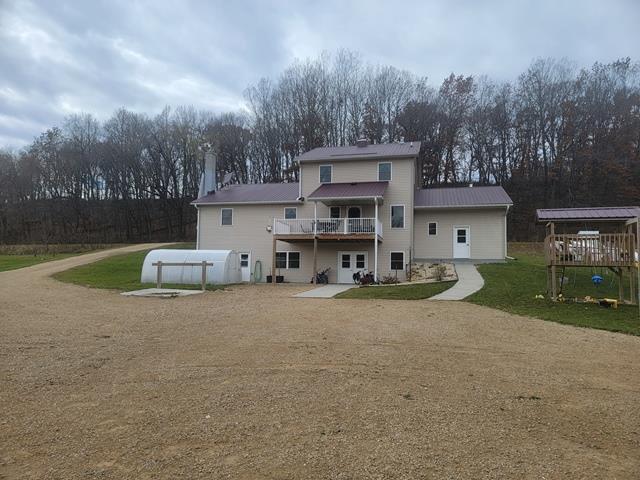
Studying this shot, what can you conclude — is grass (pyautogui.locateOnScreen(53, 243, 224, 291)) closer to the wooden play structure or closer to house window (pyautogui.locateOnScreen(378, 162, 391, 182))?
house window (pyautogui.locateOnScreen(378, 162, 391, 182))

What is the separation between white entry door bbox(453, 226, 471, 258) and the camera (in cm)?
2377

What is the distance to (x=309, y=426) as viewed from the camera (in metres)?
4.15

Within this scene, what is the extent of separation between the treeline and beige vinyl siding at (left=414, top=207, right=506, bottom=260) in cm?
1299

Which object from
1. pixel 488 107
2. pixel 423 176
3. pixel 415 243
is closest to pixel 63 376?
pixel 415 243

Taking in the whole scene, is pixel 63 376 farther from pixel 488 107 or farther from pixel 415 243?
pixel 488 107

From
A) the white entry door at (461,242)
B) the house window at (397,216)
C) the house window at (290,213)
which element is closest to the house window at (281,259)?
the house window at (290,213)

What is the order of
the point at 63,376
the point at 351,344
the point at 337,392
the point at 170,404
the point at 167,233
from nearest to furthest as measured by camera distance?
1. the point at 170,404
2. the point at 337,392
3. the point at 63,376
4. the point at 351,344
5. the point at 167,233

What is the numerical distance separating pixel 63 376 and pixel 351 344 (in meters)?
4.36

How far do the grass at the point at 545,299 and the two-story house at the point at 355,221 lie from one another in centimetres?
324

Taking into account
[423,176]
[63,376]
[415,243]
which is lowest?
[63,376]

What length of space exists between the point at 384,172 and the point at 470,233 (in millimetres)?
5835

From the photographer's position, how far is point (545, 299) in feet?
44.1

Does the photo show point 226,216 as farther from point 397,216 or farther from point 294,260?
point 397,216

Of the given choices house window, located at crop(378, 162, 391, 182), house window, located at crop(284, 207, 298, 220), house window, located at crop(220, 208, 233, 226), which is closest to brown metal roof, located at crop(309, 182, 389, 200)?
house window, located at crop(378, 162, 391, 182)
